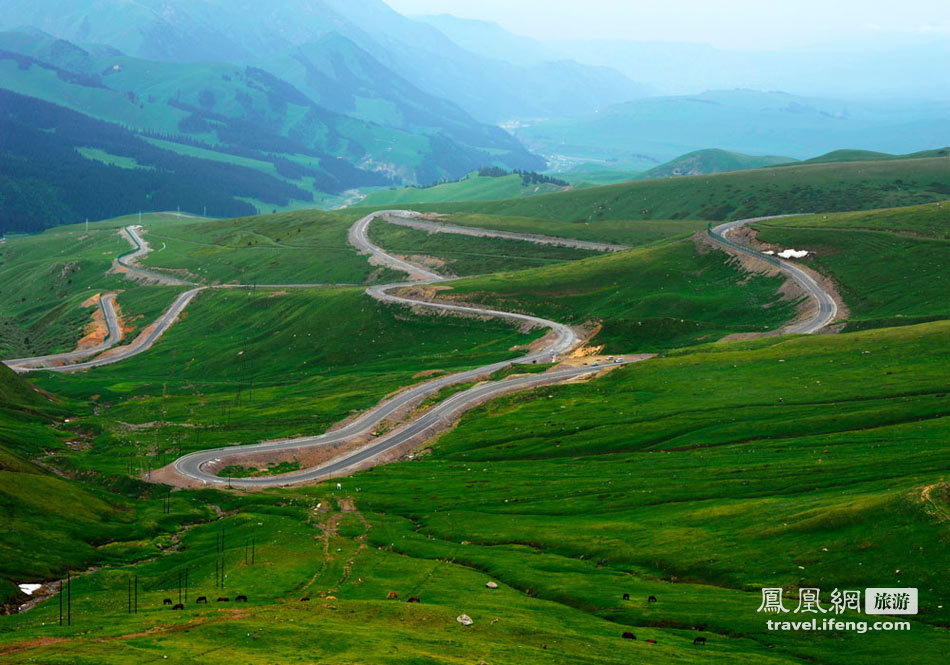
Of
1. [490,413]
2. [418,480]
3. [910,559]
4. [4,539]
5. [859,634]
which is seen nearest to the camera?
[859,634]

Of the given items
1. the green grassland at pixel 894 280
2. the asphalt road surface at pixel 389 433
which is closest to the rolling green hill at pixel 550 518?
the green grassland at pixel 894 280

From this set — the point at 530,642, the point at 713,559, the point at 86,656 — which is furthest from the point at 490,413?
the point at 86,656

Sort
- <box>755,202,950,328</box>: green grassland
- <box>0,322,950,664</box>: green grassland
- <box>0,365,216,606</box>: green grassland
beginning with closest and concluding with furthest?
<box>0,322,950,664</box>: green grassland → <box>0,365,216,606</box>: green grassland → <box>755,202,950,328</box>: green grassland

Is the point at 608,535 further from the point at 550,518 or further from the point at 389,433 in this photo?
the point at 389,433

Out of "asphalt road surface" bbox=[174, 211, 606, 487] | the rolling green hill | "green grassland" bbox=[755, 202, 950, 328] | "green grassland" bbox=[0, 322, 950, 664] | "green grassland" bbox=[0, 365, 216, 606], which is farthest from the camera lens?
"green grassland" bbox=[755, 202, 950, 328]

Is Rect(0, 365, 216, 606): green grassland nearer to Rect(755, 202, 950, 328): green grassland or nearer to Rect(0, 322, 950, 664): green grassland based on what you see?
Rect(0, 322, 950, 664): green grassland

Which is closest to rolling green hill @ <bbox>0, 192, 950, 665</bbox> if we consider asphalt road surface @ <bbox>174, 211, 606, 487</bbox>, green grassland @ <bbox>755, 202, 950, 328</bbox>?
green grassland @ <bbox>755, 202, 950, 328</bbox>

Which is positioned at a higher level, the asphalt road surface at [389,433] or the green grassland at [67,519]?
the asphalt road surface at [389,433]

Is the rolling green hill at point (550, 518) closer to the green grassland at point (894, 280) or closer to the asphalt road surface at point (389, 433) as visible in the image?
the green grassland at point (894, 280)

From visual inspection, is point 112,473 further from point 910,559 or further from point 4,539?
point 910,559

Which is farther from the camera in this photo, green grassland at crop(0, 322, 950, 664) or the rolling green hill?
the rolling green hill

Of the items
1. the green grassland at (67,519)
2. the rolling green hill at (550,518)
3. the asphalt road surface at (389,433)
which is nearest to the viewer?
the rolling green hill at (550,518)
